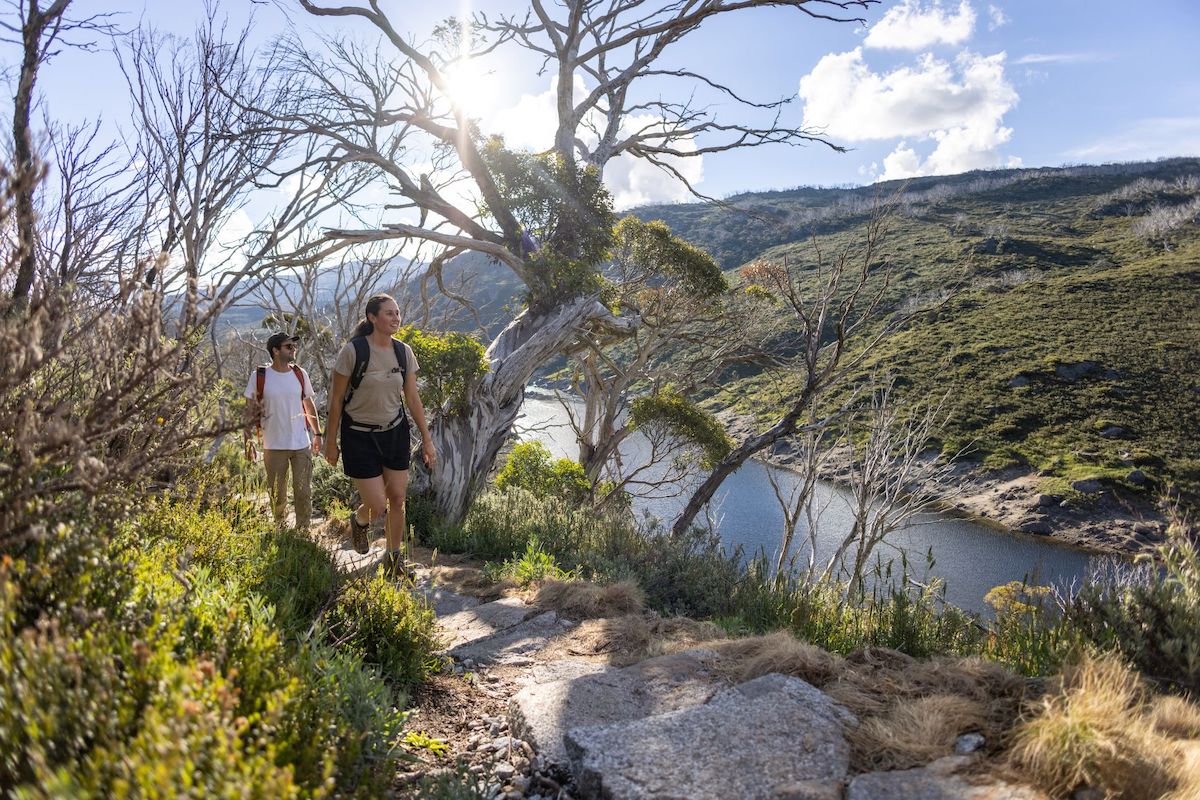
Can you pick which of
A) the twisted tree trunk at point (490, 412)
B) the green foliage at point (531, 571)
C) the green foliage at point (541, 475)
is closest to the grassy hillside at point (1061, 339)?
the twisted tree trunk at point (490, 412)

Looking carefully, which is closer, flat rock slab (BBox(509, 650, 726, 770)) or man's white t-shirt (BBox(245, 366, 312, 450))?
flat rock slab (BBox(509, 650, 726, 770))

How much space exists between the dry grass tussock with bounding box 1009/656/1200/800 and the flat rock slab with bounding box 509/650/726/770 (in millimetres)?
1243

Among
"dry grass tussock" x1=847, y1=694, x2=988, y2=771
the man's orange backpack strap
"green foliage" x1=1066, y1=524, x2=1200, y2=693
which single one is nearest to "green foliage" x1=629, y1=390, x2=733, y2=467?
the man's orange backpack strap

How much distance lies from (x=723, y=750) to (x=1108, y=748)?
1.13 metres

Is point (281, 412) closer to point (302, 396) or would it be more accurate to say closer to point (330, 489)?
point (302, 396)

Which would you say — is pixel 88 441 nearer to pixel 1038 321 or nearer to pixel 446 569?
pixel 446 569

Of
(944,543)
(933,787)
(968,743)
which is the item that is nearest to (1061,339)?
(944,543)

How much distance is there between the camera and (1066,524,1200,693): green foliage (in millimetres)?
Result: 2883

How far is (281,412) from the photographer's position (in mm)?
5484

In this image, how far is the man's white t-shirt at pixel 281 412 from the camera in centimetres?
546

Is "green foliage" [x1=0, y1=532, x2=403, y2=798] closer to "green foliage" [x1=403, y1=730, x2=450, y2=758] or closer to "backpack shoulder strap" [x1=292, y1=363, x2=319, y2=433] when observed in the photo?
"green foliage" [x1=403, y1=730, x2=450, y2=758]

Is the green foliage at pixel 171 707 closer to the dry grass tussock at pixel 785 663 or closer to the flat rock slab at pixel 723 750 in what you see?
the flat rock slab at pixel 723 750

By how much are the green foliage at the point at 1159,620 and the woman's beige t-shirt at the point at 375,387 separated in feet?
14.0

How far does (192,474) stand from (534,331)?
16.5ft
